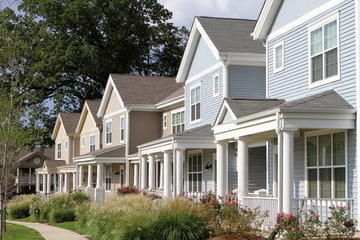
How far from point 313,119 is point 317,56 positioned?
10.2ft

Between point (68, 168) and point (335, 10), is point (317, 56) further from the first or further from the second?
point (68, 168)

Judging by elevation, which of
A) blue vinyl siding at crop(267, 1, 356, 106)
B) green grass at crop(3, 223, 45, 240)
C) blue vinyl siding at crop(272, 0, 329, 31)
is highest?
blue vinyl siding at crop(272, 0, 329, 31)

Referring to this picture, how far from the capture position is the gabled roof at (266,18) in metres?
21.9

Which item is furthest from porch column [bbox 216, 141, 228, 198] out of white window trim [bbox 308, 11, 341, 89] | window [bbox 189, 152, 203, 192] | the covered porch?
window [bbox 189, 152, 203, 192]

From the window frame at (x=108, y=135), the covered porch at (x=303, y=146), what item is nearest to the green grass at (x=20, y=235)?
the covered porch at (x=303, y=146)

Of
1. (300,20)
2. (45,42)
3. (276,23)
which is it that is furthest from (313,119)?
(45,42)

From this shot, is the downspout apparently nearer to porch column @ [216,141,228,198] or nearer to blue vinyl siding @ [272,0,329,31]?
blue vinyl siding @ [272,0,329,31]

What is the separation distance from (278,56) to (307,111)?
229 inches

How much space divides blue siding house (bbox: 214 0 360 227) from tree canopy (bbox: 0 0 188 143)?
39589 millimetres

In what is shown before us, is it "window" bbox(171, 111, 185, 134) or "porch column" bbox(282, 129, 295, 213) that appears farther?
"window" bbox(171, 111, 185, 134)

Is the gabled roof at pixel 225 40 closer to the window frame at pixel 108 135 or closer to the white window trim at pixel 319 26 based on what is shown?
the white window trim at pixel 319 26

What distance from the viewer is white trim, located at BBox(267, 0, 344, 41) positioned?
1828 centimetres

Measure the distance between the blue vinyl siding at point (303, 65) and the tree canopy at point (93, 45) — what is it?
130 ft

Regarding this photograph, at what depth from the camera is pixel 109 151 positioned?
133 ft
